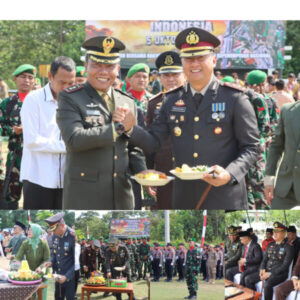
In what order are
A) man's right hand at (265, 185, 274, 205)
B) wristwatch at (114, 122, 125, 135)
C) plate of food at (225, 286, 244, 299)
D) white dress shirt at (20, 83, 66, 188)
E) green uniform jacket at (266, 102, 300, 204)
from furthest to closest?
white dress shirt at (20, 83, 66, 188) < man's right hand at (265, 185, 274, 205) < green uniform jacket at (266, 102, 300, 204) < wristwatch at (114, 122, 125, 135) < plate of food at (225, 286, 244, 299)

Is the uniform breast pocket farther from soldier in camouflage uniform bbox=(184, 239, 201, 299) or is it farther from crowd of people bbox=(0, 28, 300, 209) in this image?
soldier in camouflage uniform bbox=(184, 239, 201, 299)

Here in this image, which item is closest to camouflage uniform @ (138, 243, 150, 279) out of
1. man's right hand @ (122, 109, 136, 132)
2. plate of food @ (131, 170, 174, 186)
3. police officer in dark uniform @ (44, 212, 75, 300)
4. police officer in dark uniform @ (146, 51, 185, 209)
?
police officer in dark uniform @ (44, 212, 75, 300)

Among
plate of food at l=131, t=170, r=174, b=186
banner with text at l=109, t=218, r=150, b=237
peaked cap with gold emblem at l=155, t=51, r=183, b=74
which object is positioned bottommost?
banner with text at l=109, t=218, r=150, b=237

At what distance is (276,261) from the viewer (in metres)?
3.21

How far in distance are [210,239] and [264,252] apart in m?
0.31

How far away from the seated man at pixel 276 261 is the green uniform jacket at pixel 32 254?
3.88ft

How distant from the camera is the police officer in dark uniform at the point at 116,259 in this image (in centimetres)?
318

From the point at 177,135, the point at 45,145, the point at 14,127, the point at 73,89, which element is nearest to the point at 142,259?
the point at 177,135

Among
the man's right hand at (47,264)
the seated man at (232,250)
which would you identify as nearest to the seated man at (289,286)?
the seated man at (232,250)

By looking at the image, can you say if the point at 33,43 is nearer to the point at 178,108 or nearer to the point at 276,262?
the point at 178,108

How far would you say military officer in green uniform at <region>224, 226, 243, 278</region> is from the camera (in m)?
3.26

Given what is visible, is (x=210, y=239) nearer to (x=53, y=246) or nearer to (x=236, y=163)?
(x=236, y=163)

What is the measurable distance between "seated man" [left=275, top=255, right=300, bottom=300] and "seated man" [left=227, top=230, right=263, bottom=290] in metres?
0.15

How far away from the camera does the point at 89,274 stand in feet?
10.5
